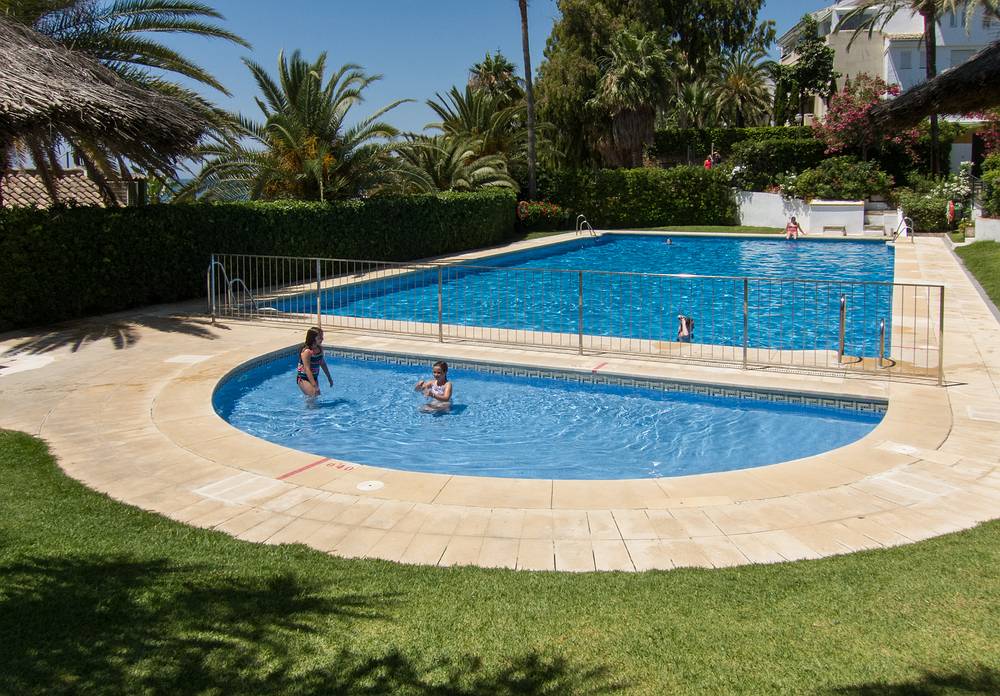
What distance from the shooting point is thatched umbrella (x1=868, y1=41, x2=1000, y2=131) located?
16.2 ft

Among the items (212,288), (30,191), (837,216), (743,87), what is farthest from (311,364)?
(743,87)

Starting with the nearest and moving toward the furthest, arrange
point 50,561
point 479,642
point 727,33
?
point 479,642, point 50,561, point 727,33

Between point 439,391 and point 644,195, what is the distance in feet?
92.1

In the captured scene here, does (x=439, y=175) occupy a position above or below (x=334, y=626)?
above

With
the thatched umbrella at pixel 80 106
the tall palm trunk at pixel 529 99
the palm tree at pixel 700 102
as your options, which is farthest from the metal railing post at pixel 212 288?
the palm tree at pixel 700 102

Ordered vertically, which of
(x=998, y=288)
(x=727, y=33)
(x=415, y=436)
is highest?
(x=727, y=33)

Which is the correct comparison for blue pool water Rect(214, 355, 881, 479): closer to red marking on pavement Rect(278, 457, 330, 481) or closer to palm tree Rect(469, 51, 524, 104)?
red marking on pavement Rect(278, 457, 330, 481)

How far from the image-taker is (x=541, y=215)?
35.7m

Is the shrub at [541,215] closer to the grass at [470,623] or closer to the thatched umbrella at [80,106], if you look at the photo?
the thatched umbrella at [80,106]

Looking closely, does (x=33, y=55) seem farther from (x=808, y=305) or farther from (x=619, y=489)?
(x=808, y=305)

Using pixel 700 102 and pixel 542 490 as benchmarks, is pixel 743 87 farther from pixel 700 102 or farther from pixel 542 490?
pixel 542 490

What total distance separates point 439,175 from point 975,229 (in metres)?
18.8

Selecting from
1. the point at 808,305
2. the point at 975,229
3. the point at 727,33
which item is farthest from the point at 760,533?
the point at 727,33

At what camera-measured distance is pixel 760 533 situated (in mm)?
6512
